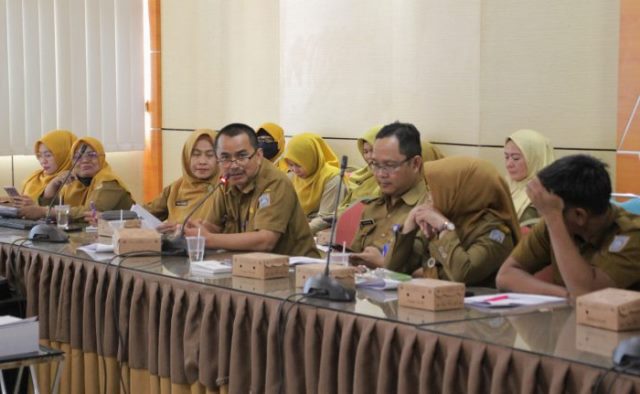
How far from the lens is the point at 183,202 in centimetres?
525

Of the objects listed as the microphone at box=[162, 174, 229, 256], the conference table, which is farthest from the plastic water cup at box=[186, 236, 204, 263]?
the microphone at box=[162, 174, 229, 256]

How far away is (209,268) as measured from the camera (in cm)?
334

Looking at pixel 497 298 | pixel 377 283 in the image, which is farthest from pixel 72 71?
pixel 497 298

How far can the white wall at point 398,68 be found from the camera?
5.11m

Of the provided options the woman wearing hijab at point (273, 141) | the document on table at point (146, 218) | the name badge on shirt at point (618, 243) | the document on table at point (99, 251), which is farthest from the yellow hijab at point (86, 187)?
the name badge on shirt at point (618, 243)

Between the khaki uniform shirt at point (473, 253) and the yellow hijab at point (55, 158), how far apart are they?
3502mm

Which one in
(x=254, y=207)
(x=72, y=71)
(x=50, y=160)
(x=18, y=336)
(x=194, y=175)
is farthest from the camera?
(x=72, y=71)

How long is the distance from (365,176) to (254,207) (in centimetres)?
191

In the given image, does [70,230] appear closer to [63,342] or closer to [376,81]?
[63,342]

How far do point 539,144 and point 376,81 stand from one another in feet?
4.89

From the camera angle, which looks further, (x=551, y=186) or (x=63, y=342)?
(x=63, y=342)

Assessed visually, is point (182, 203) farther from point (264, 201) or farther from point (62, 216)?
point (264, 201)

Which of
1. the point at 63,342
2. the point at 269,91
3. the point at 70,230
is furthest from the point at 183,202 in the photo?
the point at 269,91

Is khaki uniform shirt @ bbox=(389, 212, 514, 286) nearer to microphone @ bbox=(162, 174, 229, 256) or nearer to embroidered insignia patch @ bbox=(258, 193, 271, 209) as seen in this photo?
embroidered insignia patch @ bbox=(258, 193, 271, 209)
